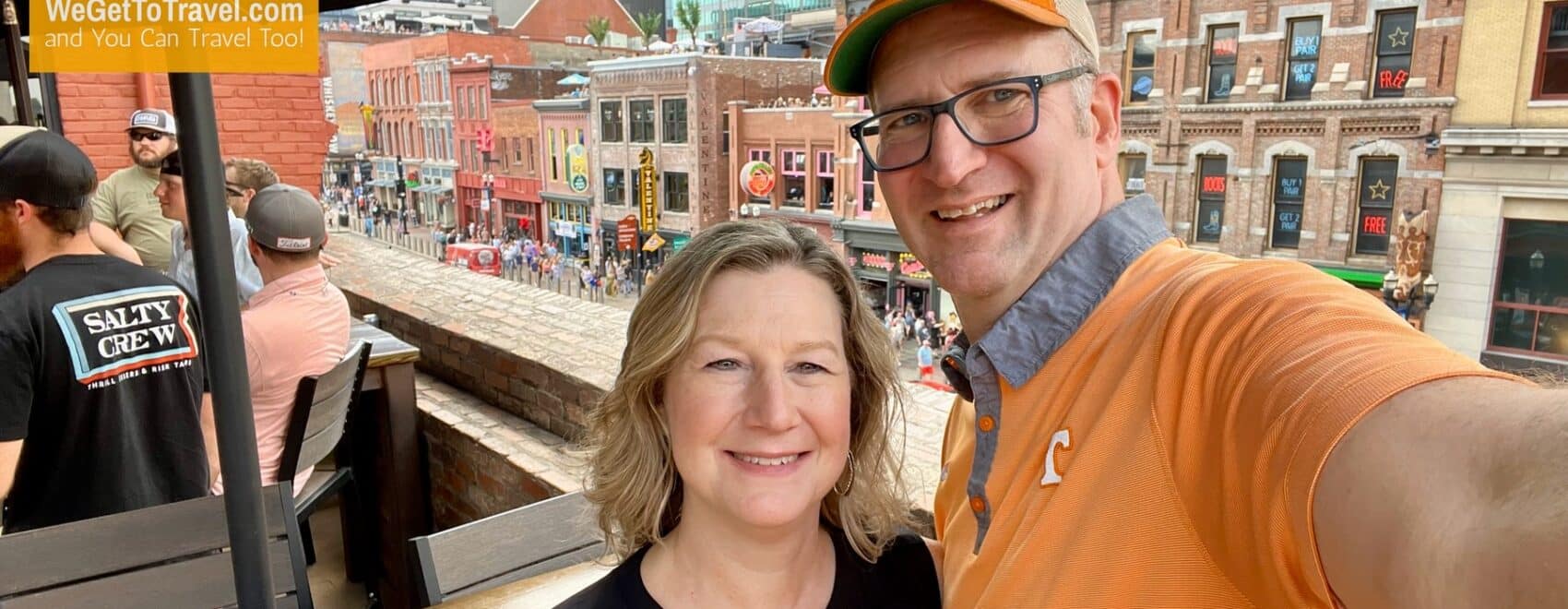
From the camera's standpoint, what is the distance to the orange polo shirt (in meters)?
0.53

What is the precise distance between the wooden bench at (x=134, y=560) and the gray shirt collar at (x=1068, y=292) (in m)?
1.23

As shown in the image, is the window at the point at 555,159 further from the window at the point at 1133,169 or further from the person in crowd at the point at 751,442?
the person in crowd at the point at 751,442

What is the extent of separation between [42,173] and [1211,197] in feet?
39.8

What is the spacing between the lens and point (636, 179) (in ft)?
74.2

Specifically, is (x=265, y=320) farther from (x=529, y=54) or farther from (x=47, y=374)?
(x=529, y=54)

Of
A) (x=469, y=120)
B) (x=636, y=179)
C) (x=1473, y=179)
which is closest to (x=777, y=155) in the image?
(x=636, y=179)

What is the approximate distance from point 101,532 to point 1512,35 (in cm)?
1075

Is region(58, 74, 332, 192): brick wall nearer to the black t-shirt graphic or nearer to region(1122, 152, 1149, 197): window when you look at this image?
the black t-shirt graphic

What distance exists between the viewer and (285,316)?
221 centimetres

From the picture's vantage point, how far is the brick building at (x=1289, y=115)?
954cm

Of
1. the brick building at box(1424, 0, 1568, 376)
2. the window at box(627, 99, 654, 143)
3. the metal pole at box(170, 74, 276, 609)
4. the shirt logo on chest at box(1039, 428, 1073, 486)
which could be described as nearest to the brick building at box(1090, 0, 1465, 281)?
the brick building at box(1424, 0, 1568, 376)

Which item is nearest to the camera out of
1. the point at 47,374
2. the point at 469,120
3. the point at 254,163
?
the point at 47,374

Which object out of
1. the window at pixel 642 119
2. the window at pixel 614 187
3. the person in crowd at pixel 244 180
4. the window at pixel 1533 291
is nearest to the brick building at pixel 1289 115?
the window at pixel 1533 291

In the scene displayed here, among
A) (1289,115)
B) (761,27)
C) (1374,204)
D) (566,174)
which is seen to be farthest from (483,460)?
(566,174)
